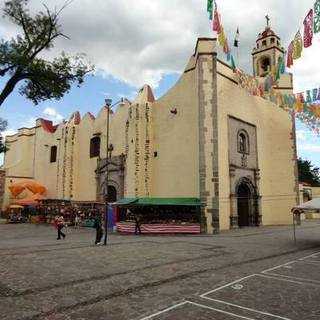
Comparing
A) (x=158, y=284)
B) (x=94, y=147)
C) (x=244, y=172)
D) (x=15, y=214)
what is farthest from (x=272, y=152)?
(x=158, y=284)

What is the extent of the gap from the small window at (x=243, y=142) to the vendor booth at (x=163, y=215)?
7.62 meters

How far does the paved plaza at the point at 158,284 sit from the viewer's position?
23.7 ft

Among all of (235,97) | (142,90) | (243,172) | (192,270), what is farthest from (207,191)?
(192,270)

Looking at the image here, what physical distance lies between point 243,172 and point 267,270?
19.5 metres

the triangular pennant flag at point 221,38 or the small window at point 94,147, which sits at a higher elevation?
the triangular pennant flag at point 221,38

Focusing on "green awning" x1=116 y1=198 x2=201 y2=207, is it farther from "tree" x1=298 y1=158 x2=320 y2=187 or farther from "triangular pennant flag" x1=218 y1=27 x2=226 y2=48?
"tree" x1=298 y1=158 x2=320 y2=187

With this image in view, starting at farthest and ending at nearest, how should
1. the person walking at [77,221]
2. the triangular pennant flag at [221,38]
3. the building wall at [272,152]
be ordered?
the building wall at [272,152] → the person walking at [77,221] → the triangular pennant flag at [221,38]

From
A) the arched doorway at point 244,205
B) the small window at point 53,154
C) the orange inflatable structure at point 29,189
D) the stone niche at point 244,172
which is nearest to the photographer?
the stone niche at point 244,172

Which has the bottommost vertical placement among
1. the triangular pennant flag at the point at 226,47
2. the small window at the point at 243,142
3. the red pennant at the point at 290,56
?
the small window at the point at 243,142

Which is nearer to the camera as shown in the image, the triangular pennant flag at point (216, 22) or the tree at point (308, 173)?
the triangular pennant flag at point (216, 22)

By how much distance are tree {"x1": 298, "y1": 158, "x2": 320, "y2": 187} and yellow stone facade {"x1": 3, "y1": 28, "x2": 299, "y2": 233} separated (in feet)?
130

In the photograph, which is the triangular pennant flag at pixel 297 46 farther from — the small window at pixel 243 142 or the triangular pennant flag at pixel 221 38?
the small window at pixel 243 142

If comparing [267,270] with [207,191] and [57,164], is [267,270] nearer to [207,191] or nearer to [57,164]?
[207,191]

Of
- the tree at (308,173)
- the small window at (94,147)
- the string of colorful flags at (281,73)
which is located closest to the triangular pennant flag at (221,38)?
the string of colorful flags at (281,73)
